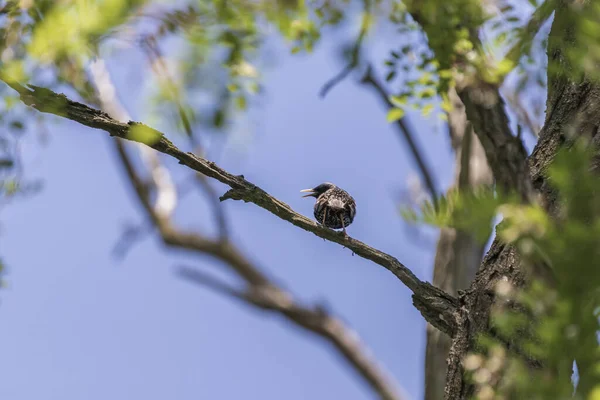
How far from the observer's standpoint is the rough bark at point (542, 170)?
3588 millimetres

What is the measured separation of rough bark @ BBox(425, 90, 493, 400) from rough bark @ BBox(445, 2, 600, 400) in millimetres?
1788

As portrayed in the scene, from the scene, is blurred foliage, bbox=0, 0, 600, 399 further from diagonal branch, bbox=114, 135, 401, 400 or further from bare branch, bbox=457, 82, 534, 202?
diagonal branch, bbox=114, 135, 401, 400

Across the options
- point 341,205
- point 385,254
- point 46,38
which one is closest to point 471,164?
point 341,205

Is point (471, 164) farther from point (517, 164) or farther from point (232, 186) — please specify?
point (232, 186)

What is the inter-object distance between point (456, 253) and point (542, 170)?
Answer: 3065mm

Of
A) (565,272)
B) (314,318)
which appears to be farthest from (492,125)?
(314,318)

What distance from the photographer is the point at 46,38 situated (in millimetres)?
3066

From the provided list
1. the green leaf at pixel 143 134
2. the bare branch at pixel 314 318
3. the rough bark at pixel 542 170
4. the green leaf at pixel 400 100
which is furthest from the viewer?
the bare branch at pixel 314 318

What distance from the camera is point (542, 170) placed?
3809 mm

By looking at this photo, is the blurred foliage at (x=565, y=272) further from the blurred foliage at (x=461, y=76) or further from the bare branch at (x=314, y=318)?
the bare branch at (x=314, y=318)

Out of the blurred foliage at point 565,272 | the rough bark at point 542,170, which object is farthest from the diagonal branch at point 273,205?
the blurred foliage at point 565,272

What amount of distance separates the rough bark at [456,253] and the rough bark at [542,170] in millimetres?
1788

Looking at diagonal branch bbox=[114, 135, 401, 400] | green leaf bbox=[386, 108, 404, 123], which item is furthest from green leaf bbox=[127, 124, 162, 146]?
diagonal branch bbox=[114, 135, 401, 400]

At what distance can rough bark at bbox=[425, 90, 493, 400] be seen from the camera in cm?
623
